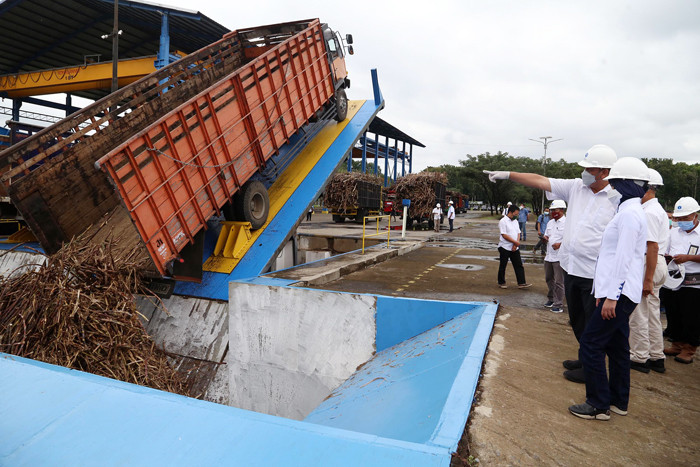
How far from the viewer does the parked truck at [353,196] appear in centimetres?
2264

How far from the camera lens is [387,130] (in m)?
44.7

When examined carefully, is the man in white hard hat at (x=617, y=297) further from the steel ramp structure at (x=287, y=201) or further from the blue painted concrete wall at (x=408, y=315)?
the steel ramp structure at (x=287, y=201)

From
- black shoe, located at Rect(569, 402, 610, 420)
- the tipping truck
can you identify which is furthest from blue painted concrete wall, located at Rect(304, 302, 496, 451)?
the tipping truck

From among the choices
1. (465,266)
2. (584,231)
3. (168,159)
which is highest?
(168,159)

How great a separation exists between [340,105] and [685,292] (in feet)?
29.7

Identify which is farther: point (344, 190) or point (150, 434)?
point (344, 190)

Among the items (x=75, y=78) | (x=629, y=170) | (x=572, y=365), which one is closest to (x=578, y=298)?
(x=572, y=365)

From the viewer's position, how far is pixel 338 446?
2.22m

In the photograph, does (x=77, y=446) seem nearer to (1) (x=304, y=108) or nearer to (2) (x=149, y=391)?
(2) (x=149, y=391)

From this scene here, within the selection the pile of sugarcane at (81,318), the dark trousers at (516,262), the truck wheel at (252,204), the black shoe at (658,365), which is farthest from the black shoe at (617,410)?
the truck wheel at (252,204)

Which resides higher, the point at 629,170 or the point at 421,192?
the point at 421,192

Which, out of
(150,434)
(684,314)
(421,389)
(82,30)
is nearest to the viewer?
(150,434)

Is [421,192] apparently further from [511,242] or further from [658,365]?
[658,365]

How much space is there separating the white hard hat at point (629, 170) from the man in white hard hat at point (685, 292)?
2095mm
